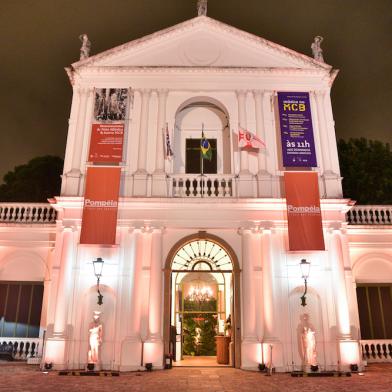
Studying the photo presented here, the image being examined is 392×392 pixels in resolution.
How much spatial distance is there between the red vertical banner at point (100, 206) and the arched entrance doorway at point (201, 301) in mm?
2543

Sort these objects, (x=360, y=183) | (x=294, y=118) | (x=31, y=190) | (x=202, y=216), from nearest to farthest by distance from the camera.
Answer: (x=202, y=216)
(x=294, y=118)
(x=360, y=183)
(x=31, y=190)

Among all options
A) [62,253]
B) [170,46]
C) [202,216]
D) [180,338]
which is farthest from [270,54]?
[180,338]

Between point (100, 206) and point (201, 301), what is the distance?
7127 millimetres

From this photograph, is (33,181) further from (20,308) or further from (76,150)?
(76,150)

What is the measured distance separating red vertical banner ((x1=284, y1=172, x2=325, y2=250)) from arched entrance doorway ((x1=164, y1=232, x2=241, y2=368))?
2.51m

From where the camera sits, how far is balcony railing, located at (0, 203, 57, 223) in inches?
693

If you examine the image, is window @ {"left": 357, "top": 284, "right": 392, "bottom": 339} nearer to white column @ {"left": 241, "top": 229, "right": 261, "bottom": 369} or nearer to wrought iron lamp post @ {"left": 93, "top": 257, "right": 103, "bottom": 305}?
white column @ {"left": 241, "top": 229, "right": 261, "bottom": 369}

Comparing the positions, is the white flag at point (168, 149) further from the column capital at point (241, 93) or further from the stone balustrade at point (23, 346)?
the stone balustrade at point (23, 346)

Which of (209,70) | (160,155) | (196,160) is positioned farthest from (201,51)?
(160,155)

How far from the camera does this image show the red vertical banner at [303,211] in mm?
14625

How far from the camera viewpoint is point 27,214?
60.0 ft

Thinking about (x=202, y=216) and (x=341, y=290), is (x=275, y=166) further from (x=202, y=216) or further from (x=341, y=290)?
(x=341, y=290)

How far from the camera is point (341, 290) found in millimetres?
14383

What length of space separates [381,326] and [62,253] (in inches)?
526
